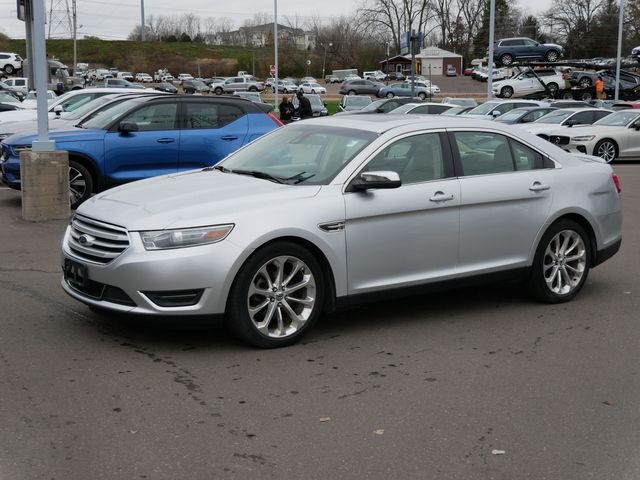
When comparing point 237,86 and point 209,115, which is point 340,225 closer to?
point 209,115

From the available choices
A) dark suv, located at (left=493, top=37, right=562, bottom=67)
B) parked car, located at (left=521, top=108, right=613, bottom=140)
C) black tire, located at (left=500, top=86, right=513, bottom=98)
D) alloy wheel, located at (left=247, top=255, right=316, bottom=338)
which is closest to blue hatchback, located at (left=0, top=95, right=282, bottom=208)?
alloy wheel, located at (left=247, top=255, right=316, bottom=338)

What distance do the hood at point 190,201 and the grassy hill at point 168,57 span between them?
111156 millimetres

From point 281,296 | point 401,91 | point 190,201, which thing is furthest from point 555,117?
point 401,91

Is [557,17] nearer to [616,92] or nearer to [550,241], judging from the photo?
[616,92]

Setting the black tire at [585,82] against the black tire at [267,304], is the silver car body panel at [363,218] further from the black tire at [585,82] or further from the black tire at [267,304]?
the black tire at [585,82]

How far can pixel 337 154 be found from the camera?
19.9 ft

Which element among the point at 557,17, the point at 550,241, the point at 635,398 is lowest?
the point at 635,398

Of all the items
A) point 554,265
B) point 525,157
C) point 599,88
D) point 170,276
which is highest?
point 599,88

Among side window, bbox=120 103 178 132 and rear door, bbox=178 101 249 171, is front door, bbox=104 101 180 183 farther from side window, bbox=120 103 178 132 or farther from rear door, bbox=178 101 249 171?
rear door, bbox=178 101 249 171

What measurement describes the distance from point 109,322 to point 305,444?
2554mm

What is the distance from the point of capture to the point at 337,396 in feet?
15.2

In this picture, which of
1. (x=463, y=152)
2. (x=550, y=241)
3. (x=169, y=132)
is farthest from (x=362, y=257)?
(x=169, y=132)

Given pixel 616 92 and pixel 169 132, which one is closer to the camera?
pixel 169 132

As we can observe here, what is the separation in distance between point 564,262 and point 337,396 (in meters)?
3.08
